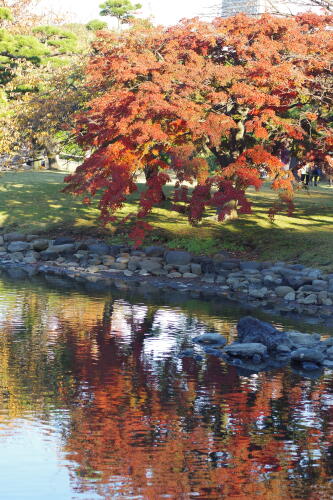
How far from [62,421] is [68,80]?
2262cm

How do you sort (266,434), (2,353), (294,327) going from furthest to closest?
(294,327), (2,353), (266,434)

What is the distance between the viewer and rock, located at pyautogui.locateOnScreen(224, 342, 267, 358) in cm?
1547

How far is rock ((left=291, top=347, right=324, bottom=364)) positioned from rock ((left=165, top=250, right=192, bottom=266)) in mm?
11173

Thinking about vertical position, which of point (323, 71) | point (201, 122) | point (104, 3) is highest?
point (104, 3)

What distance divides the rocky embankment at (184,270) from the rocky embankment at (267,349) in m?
3.79

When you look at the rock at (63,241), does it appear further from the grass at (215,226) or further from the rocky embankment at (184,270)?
the grass at (215,226)

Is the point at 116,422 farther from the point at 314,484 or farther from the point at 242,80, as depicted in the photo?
the point at 242,80

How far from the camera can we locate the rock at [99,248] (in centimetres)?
2819

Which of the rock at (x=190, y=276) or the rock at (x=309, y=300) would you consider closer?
the rock at (x=309, y=300)

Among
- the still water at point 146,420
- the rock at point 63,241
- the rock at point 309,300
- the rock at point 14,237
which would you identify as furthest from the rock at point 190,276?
the rock at point 14,237

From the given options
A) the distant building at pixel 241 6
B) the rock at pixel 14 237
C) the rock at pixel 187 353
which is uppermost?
the distant building at pixel 241 6

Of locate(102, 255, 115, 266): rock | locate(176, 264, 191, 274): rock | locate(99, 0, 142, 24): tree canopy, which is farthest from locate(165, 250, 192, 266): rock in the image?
locate(99, 0, 142, 24): tree canopy

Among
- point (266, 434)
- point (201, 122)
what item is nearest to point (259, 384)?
point (266, 434)

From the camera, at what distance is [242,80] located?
83.0 ft
